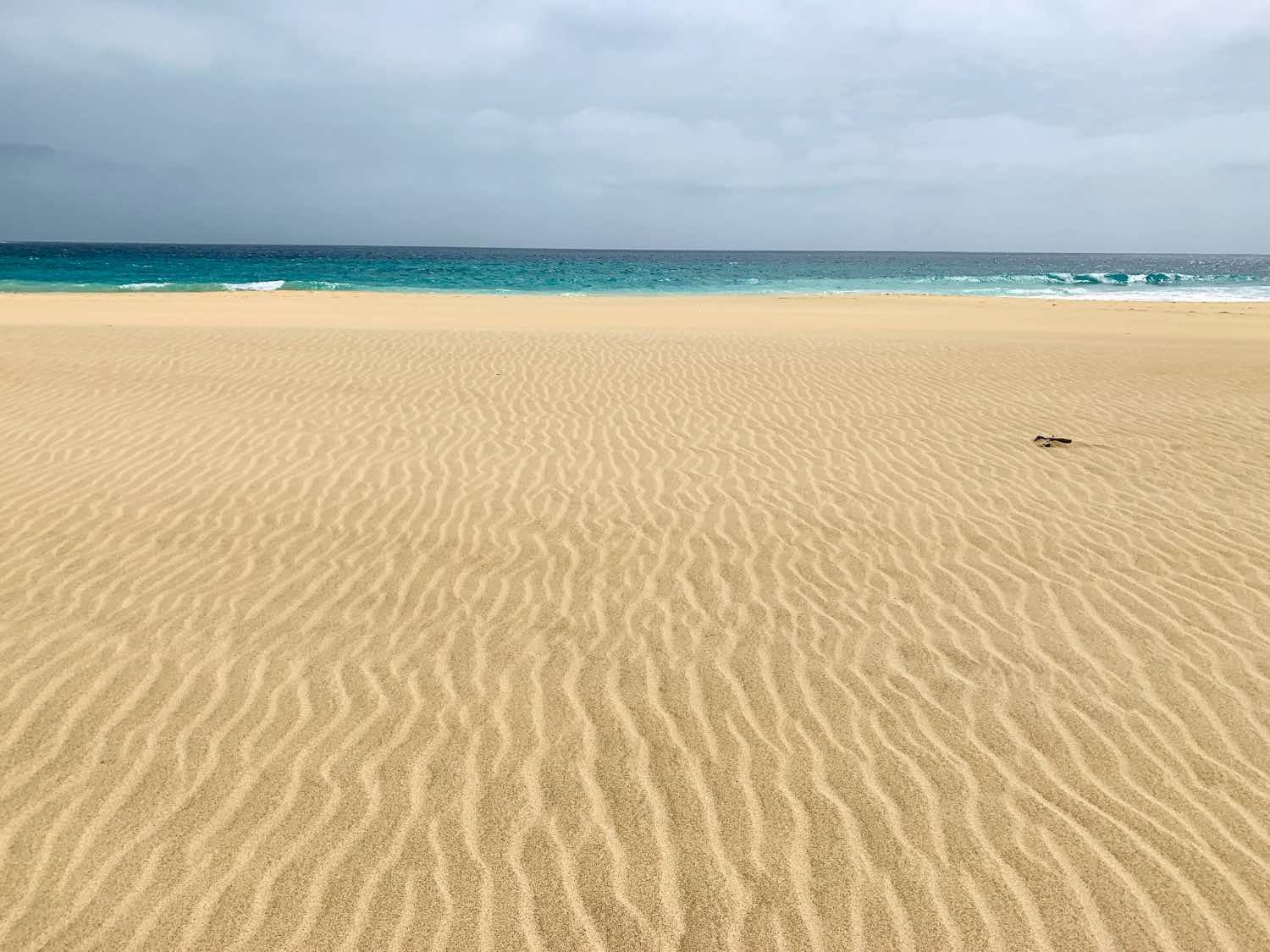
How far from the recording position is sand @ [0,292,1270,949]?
10.5ft

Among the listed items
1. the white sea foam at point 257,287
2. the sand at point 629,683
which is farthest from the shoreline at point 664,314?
the sand at point 629,683

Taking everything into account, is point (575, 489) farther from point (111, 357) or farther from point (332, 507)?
point (111, 357)

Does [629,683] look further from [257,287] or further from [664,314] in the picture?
[257,287]

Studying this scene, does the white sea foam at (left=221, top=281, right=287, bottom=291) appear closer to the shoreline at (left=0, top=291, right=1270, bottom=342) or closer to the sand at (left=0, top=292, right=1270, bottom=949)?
the shoreline at (left=0, top=291, right=1270, bottom=342)

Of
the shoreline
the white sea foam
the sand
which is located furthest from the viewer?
the white sea foam

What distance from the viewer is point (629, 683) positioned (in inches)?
184

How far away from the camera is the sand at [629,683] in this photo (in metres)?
3.20

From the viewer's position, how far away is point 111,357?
14.4 m

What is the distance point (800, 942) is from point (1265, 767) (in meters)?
2.32

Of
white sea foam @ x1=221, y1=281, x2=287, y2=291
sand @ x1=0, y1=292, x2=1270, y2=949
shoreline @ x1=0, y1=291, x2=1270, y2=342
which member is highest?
white sea foam @ x1=221, y1=281, x2=287, y2=291

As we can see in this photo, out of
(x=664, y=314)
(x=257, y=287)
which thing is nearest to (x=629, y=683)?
(x=664, y=314)

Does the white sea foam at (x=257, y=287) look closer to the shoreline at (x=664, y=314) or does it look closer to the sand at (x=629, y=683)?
the shoreline at (x=664, y=314)

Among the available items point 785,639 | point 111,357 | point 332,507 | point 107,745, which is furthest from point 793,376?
point 107,745

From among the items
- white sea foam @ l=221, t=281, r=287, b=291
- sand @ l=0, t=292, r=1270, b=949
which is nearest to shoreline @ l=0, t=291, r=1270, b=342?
white sea foam @ l=221, t=281, r=287, b=291
